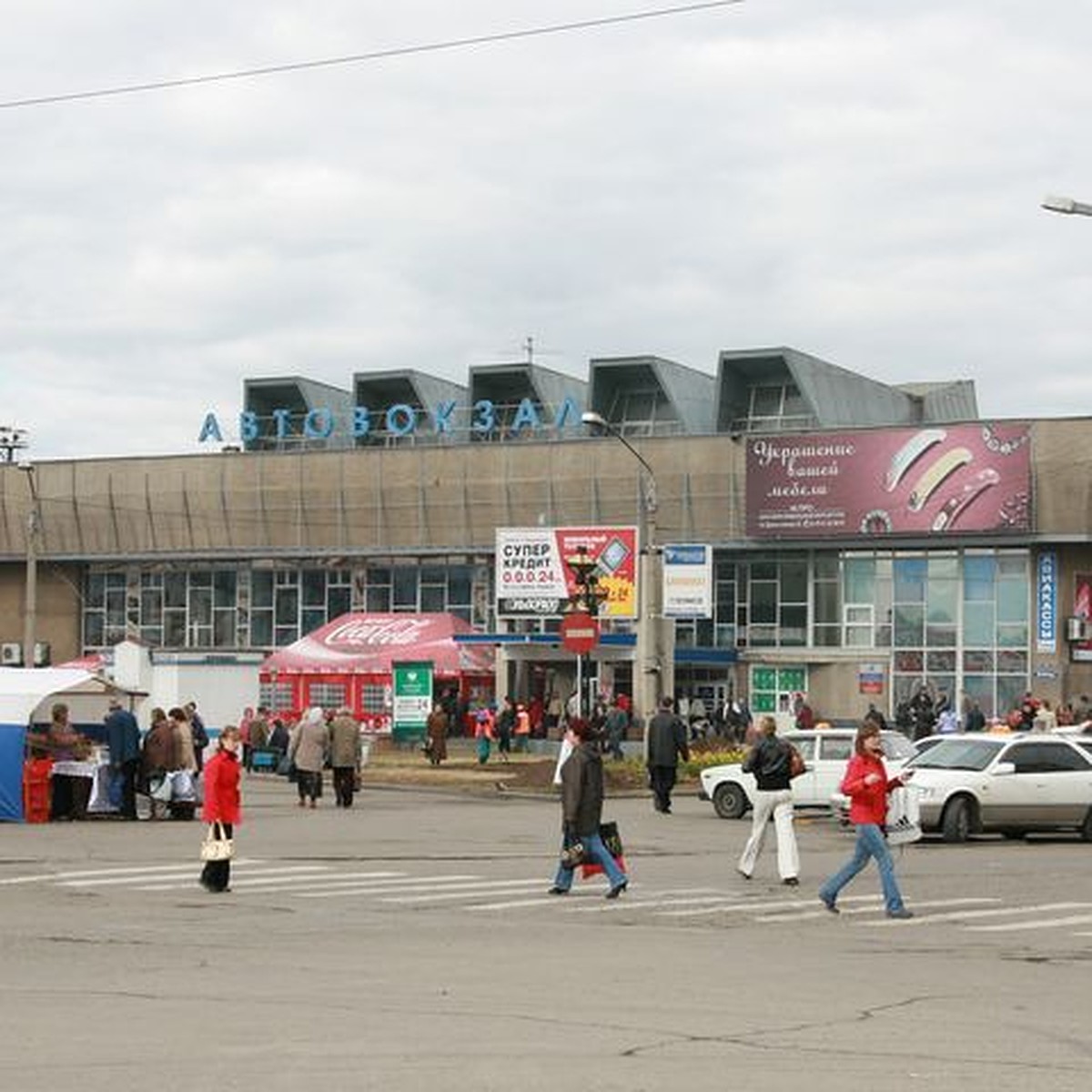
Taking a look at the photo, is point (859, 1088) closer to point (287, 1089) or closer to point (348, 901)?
point (287, 1089)

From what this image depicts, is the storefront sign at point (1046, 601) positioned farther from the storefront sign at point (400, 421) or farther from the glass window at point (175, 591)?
the glass window at point (175, 591)

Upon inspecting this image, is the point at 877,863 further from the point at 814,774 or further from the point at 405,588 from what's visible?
the point at 405,588

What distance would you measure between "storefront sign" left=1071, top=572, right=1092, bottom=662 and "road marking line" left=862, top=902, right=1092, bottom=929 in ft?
162

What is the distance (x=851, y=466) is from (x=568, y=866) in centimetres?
5353

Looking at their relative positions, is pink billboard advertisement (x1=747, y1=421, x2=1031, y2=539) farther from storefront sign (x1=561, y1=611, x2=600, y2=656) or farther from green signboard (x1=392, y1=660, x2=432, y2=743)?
storefront sign (x1=561, y1=611, x2=600, y2=656)

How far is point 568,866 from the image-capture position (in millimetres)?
21125

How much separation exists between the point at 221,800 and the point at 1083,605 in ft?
173

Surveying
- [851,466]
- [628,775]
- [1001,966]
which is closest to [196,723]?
[628,775]

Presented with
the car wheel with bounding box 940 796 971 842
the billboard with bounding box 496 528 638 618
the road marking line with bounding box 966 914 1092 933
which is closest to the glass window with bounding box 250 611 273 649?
the billboard with bounding box 496 528 638 618

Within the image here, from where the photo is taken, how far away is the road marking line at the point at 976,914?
757 inches

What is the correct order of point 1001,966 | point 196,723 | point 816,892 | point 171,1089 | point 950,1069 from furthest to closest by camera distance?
point 196,723 < point 816,892 < point 1001,966 < point 950,1069 < point 171,1089

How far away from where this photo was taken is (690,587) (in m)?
62.4

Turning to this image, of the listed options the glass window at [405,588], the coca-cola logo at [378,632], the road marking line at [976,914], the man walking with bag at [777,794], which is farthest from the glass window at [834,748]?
the glass window at [405,588]

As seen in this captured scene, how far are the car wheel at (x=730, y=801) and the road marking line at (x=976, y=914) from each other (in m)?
14.0
